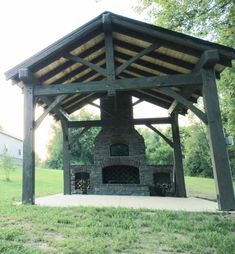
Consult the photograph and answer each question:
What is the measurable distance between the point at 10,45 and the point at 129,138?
9.36m

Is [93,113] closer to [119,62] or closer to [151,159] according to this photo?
[151,159]

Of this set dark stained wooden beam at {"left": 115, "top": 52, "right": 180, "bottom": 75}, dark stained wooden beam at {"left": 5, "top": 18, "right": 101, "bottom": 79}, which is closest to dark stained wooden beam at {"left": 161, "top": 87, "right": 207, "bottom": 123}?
dark stained wooden beam at {"left": 115, "top": 52, "right": 180, "bottom": 75}

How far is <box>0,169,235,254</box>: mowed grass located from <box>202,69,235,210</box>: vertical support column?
1.79 ft

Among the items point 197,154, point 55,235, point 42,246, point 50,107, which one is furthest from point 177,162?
point 197,154

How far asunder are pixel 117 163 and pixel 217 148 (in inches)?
229

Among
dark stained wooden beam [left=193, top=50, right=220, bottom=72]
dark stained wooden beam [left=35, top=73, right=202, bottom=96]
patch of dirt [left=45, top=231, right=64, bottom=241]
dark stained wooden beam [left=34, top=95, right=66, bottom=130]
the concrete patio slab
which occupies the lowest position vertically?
patch of dirt [left=45, top=231, right=64, bottom=241]

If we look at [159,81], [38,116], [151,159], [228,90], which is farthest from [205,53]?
[151,159]

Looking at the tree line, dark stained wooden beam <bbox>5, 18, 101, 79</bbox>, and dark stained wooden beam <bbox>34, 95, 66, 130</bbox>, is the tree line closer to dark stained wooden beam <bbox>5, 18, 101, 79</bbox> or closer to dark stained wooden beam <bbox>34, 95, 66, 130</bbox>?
dark stained wooden beam <bbox>34, 95, 66, 130</bbox>

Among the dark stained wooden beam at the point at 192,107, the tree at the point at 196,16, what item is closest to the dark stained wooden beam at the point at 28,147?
the dark stained wooden beam at the point at 192,107

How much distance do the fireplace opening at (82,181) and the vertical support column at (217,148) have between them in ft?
21.6

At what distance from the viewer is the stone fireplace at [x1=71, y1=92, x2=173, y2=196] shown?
1076 centimetres

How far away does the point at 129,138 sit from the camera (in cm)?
1115

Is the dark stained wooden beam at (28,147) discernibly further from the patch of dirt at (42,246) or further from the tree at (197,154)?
the tree at (197,154)

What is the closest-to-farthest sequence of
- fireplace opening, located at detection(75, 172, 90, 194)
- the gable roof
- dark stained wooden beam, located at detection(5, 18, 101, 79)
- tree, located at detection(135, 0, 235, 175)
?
the gable roof
dark stained wooden beam, located at detection(5, 18, 101, 79)
tree, located at detection(135, 0, 235, 175)
fireplace opening, located at detection(75, 172, 90, 194)
